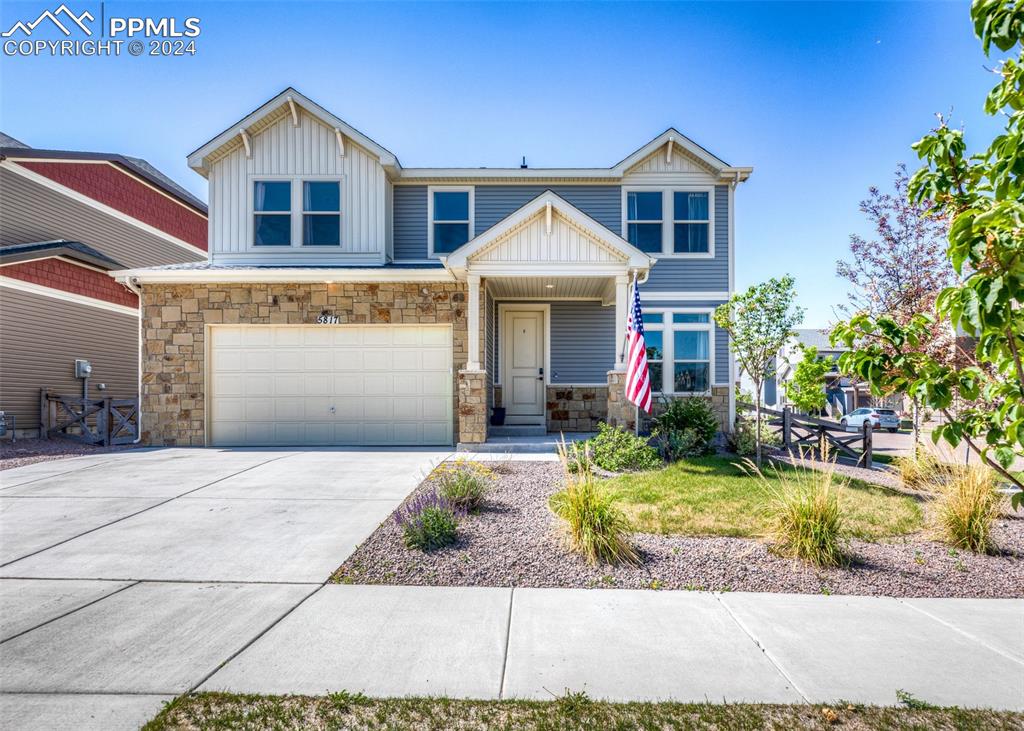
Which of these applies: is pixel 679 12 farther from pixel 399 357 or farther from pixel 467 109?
pixel 399 357

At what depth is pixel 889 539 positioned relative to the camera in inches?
208

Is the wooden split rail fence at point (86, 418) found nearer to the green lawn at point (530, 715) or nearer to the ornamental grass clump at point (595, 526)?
the ornamental grass clump at point (595, 526)

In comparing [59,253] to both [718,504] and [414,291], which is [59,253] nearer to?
[414,291]

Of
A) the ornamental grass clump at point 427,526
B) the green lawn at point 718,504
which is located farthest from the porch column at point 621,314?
the ornamental grass clump at point 427,526

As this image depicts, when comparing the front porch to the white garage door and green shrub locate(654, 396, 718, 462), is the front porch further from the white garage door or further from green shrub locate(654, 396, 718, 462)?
the white garage door

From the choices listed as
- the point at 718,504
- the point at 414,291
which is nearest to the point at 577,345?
the point at 414,291

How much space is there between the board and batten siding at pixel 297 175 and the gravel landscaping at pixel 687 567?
28.0 ft

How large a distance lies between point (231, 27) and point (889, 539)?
11.5 metres

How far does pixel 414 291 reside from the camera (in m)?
10.9

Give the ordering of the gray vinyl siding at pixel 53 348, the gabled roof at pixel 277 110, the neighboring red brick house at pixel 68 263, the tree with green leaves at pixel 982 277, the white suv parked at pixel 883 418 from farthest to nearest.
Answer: the white suv parked at pixel 883 418 → the neighboring red brick house at pixel 68 263 → the gray vinyl siding at pixel 53 348 → the gabled roof at pixel 277 110 → the tree with green leaves at pixel 982 277

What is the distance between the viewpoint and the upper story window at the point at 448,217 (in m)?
13.0

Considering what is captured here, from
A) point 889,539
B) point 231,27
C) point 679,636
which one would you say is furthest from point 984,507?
point 231,27

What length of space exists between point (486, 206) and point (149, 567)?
1049 cm

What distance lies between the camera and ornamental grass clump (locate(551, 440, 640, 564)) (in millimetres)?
4590
